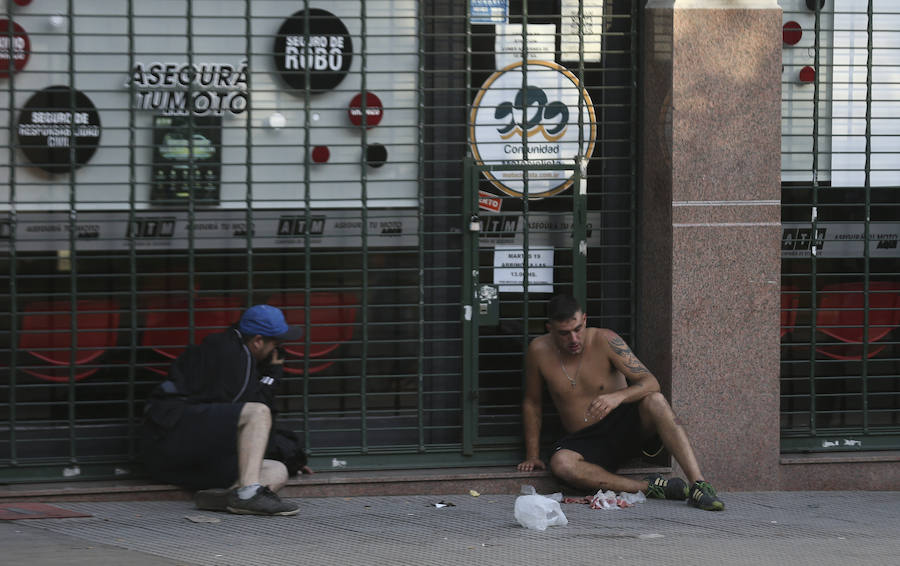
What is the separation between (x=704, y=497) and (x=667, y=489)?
0.94 ft

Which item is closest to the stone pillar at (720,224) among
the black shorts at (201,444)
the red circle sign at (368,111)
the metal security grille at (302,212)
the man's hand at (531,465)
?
the metal security grille at (302,212)

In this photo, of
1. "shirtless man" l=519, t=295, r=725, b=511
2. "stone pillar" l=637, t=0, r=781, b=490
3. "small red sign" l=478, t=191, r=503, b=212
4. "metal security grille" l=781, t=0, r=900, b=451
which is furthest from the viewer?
"metal security grille" l=781, t=0, r=900, b=451

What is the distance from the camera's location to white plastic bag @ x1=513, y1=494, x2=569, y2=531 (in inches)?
247

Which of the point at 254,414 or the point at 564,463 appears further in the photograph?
the point at 564,463

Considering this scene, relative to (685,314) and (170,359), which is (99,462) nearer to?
(170,359)

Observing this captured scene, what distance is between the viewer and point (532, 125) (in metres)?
7.43

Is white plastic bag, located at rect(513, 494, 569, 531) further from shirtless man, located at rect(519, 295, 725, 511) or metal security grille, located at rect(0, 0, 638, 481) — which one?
metal security grille, located at rect(0, 0, 638, 481)

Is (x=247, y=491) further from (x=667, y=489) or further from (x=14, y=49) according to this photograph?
(x=14, y=49)

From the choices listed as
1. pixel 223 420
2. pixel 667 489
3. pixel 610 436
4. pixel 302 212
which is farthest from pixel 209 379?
pixel 667 489

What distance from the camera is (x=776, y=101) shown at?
7203 millimetres

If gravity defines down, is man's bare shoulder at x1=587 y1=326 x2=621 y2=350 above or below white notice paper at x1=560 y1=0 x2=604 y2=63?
below

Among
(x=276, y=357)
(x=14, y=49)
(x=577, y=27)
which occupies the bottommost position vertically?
(x=276, y=357)

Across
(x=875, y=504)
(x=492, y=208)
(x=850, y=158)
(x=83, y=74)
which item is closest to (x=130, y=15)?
(x=83, y=74)

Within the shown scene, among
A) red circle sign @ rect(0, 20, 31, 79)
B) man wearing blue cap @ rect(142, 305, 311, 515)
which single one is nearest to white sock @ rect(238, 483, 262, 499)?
man wearing blue cap @ rect(142, 305, 311, 515)
